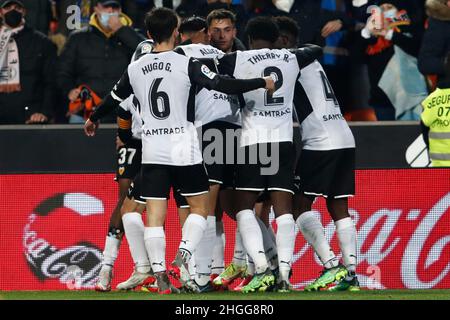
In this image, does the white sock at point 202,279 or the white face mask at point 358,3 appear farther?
the white face mask at point 358,3

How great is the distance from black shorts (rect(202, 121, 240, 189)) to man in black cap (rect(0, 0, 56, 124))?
10.6 ft

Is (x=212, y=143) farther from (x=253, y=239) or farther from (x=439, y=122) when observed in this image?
(x=439, y=122)

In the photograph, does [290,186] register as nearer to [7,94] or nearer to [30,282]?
[30,282]

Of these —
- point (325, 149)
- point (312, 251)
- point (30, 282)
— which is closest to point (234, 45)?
point (325, 149)

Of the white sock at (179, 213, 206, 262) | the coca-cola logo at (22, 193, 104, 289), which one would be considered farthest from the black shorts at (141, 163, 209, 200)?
the coca-cola logo at (22, 193, 104, 289)

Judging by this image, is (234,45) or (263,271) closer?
(263,271)

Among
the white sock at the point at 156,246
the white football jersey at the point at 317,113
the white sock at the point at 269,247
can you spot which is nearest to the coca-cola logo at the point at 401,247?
the white sock at the point at 269,247

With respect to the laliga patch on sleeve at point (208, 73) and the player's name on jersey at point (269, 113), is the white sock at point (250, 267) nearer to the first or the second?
the player's name on jersey at point (269, 113)

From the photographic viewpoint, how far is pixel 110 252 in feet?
40.8

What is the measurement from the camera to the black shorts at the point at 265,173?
11820 mm

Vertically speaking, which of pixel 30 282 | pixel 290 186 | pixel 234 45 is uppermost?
pixel 234 45

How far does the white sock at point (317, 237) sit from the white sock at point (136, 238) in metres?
1.36

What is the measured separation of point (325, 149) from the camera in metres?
12.2

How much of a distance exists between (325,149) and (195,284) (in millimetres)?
1610
